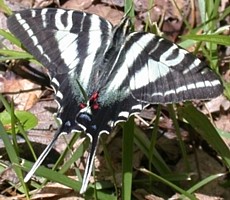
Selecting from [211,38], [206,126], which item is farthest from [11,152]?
[211,38]

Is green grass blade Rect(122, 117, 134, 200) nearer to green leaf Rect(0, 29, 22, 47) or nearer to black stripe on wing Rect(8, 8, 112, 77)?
black stripe on wing Rect(8, 8, 112, 77)

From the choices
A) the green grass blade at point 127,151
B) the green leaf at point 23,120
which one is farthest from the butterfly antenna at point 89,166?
the green leaf at point 23,120

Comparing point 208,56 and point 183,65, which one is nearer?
point 183,65

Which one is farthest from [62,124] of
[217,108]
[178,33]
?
[178,33]

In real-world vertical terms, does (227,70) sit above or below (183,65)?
below

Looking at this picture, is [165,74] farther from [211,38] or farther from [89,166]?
[89,166]

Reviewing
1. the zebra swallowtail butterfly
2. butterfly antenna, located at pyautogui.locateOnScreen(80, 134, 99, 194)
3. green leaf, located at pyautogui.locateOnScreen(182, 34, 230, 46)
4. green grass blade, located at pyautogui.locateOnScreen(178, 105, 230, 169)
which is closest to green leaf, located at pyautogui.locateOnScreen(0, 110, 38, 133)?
the zebra swallowtail butterfly

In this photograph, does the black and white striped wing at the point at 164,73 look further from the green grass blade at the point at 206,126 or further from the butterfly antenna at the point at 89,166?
the butterfly antenna at the point at 89,166

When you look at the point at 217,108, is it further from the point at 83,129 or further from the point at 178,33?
the point at 83,129
